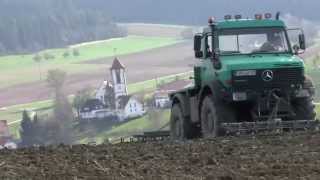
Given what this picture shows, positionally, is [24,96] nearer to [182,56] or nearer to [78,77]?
[78,77]

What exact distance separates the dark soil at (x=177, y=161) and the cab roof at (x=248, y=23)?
149 inches

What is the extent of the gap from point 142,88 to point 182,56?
696 cm

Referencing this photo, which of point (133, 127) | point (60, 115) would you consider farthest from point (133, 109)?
point (60, 115)

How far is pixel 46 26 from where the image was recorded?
74688mm

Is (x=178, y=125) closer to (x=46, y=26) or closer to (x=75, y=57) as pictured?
(x=75, y=57)

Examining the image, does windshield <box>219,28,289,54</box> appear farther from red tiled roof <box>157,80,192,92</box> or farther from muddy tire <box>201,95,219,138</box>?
red tiled roof <box>157,80,192,92</box>

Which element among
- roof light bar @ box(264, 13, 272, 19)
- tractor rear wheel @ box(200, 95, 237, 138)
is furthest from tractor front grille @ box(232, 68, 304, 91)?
roof light bar @ box(264, 13, 272, 19)

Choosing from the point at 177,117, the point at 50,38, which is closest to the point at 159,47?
the point at 50,38

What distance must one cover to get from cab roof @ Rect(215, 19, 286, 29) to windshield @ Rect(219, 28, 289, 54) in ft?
0.34

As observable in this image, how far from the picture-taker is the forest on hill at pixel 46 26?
240 feet

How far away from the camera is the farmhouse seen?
1547 inches

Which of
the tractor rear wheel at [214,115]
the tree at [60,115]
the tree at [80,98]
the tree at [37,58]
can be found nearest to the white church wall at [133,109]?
the tree at [80,98]

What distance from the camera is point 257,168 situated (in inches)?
362

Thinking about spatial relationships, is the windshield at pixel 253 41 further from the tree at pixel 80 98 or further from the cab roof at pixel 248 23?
the tree at pixel 80 98
